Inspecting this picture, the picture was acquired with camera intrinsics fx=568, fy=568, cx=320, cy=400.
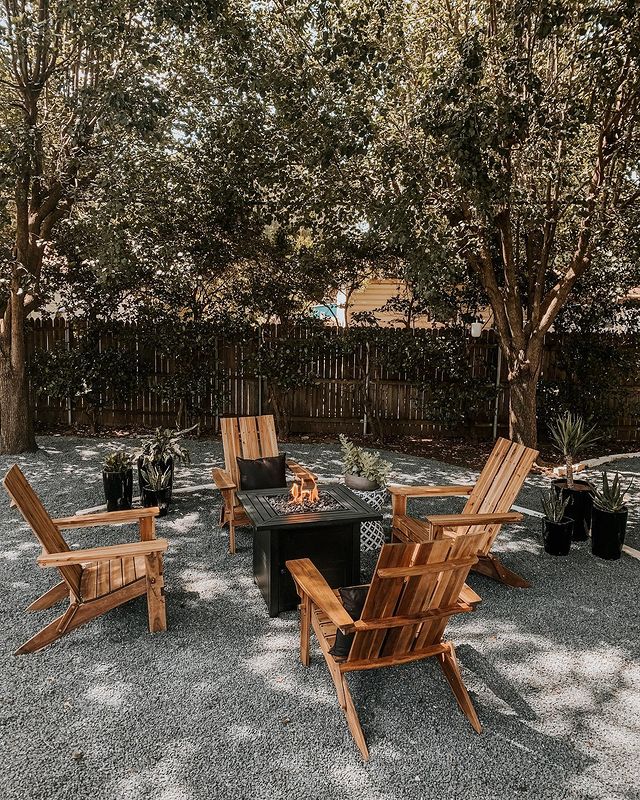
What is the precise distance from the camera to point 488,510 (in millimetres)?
4164

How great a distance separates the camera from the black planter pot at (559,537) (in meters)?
4.48

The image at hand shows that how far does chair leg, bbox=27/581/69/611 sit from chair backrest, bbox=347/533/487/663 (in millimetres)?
2015

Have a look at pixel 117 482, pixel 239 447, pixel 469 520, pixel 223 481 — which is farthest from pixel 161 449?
pixel 469 520

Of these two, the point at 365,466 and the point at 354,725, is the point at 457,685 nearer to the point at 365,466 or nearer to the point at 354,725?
the point at 354,725

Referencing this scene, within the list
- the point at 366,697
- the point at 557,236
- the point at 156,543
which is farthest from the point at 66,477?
the point at 557,236

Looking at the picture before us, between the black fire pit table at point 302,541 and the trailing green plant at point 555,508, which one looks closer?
the black fire pit table at point 302,541

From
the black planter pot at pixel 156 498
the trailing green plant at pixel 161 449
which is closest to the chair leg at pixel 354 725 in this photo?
the black planter pot at pixel 156 498

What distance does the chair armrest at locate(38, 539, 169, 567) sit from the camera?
2.93m

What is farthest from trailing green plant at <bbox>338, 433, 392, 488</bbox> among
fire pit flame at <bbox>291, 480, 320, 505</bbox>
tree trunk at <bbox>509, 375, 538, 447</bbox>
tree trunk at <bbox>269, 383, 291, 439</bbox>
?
tree trunk at <bbox>269, 383, 291, 439</bbox>

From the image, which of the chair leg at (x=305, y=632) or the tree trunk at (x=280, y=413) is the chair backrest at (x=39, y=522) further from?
the tree trunk at (x=280, y=413)

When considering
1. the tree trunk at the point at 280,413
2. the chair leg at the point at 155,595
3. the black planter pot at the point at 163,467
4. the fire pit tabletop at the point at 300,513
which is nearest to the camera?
the chair leg at the point at 155,595

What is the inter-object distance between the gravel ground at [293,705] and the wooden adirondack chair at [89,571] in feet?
0.46

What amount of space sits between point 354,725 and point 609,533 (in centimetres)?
295

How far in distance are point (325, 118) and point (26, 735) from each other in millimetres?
5484
